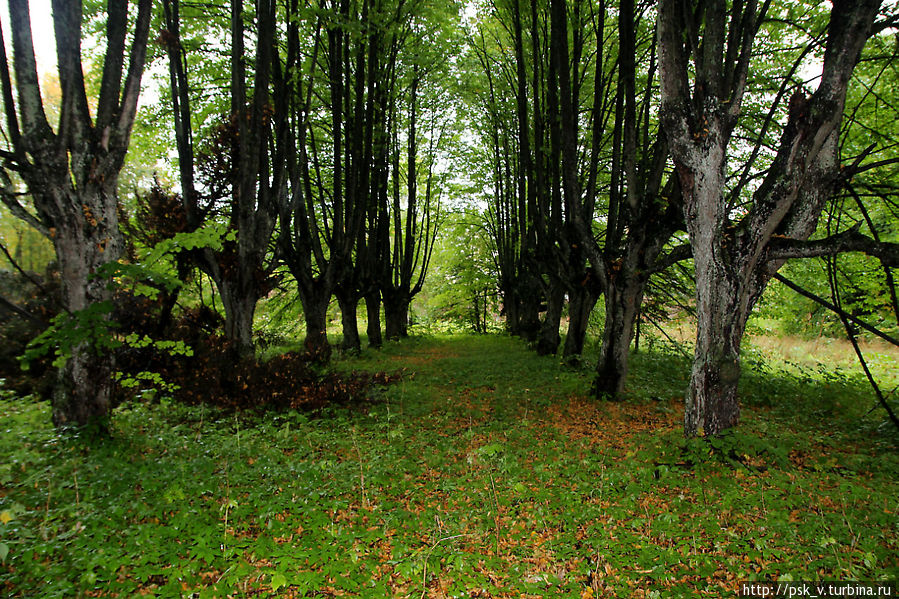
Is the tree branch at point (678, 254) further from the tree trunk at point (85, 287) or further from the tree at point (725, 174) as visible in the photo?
the tree trunk at point (85, 287)

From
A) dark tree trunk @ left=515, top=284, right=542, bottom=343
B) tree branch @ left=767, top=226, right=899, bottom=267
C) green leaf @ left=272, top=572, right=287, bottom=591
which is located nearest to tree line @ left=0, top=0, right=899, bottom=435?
tree branch @ left=767, top=226, right=899, bottom=267

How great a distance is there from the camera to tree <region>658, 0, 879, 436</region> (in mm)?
4012

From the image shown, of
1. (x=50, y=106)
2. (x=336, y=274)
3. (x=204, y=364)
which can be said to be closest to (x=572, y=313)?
(x=336, y=274)

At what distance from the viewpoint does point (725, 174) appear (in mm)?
4242

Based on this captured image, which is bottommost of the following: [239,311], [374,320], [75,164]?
[374,320]

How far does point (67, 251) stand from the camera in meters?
4.05

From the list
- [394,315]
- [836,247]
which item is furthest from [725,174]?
[394,315]

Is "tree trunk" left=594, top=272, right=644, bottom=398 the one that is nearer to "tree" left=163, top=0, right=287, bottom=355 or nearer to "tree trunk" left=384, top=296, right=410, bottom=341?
"tree" left=163, top=0, right=287, bottom=355

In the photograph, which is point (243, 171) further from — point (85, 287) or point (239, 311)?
point (85, 287)

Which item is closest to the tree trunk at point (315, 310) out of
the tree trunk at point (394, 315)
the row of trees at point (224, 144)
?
the row of trees at point (224, 144)

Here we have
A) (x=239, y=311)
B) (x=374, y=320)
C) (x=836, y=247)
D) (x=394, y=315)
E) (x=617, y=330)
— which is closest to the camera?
(x=836, y=247)

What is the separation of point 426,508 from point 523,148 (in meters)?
10.3

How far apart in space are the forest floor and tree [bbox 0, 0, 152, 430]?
65 cm

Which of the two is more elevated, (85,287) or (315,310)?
(85,287)
